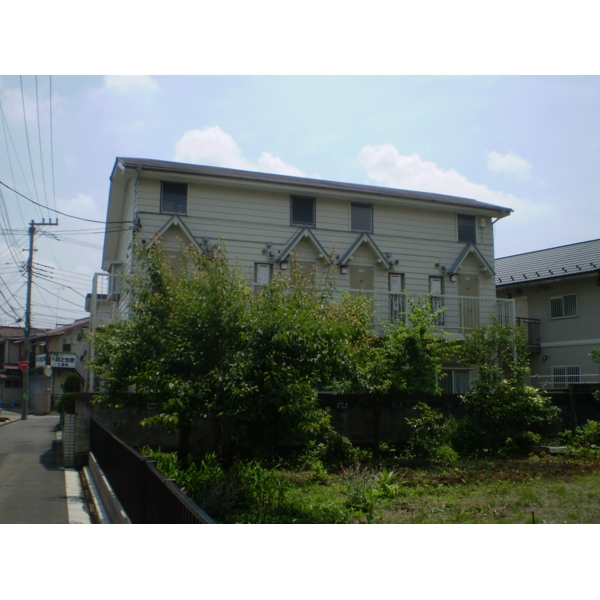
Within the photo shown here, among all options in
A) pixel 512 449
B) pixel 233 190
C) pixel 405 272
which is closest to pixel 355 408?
pixel 512 449

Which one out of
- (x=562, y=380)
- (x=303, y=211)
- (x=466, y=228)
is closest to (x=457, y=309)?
(x=466, y=228)

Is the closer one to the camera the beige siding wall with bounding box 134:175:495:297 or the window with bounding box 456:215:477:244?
the beige siding wall with bounding box 134:175:495:297

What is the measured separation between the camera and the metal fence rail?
4.20m

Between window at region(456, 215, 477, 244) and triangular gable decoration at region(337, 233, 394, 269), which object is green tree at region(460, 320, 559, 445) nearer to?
triangular gable decoration at region(337, 233, 394, 269)

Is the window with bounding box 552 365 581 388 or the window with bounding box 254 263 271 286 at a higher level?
the window with bounding box 254 263 271 286

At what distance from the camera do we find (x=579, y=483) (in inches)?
372

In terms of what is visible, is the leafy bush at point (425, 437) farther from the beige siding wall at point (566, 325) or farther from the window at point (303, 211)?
the beige siding wall at point (566, 325)

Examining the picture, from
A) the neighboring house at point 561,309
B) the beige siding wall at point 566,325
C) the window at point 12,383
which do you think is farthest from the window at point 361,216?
the window at point 12,383

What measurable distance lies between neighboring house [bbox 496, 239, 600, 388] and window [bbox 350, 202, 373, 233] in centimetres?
805

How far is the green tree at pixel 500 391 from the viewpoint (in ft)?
43.4

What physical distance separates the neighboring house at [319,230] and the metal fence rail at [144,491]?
7.41 m

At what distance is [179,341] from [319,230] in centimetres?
956

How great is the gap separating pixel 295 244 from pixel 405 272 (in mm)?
3636

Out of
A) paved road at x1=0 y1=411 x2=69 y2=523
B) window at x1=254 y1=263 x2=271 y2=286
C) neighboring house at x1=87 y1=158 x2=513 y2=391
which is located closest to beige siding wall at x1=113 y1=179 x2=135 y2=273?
neighboring house at x1=87 y1=158 x2=513 y2=391
